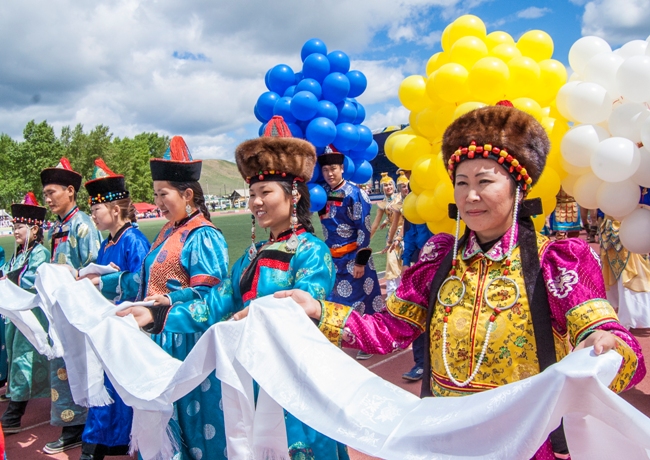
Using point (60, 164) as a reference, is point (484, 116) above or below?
below

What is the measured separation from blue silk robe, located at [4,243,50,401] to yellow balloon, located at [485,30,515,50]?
4221 millimetres

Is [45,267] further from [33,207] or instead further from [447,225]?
[447,225]

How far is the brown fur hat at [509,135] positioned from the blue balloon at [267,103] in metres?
4.69

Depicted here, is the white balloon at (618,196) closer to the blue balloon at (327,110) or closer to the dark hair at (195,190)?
the dark hair at (195,190)

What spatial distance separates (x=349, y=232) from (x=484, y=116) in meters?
3.76

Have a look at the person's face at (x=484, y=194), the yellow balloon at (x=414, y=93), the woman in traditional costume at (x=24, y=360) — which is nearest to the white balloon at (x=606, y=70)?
the yellow balloon at (x=414, y=93)

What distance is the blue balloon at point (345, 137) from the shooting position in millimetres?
6332

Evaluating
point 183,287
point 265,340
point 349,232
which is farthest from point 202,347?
point 349,232

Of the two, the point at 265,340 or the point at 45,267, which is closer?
the point at 265,340

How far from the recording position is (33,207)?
17.5 ft

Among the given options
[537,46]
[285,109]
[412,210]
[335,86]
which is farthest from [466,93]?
[335,86]

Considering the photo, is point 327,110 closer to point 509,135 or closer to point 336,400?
point 509,135

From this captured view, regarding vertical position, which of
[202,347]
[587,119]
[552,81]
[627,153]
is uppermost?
[552,81]

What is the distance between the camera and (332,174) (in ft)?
18.7
